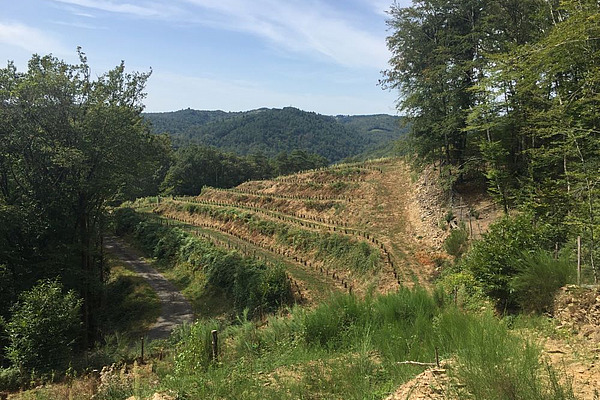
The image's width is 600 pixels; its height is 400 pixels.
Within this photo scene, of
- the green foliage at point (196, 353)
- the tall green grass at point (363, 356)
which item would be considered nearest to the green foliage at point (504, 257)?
the tall green grass at point (363, 356)

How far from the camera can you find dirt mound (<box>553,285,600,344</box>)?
6281 mm

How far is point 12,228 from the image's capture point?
1627 cm

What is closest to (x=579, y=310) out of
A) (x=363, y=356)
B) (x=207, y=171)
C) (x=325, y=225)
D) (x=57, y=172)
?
(x=363, y=356)

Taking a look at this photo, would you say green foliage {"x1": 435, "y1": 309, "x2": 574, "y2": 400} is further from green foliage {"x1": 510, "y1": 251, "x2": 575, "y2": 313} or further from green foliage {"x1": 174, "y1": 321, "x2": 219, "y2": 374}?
green foliage {"x1": 174, "y1": 321, "x2": 219, "y2": 374}

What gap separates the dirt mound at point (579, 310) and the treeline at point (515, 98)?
4.90 feet

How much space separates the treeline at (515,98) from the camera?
885 cm

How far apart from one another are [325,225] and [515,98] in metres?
15.3

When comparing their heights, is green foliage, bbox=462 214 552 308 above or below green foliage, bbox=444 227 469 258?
above

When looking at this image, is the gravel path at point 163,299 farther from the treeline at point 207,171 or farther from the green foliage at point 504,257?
the treeline at point 207,171

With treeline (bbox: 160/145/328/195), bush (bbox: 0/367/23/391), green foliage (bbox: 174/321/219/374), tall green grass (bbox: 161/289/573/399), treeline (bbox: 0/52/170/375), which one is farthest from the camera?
treeline (bbox: 160/145/328/195)

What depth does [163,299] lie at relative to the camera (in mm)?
24062

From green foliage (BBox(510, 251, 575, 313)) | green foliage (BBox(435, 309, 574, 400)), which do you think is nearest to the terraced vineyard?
green foliage (BBox(510, 251, 575, 313))

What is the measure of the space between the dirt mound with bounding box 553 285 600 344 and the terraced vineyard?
505 cm

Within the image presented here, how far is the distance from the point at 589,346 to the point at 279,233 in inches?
912
